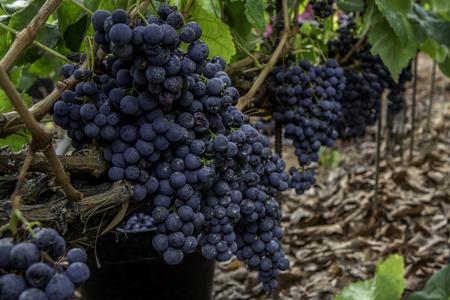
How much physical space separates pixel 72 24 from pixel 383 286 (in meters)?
1.25

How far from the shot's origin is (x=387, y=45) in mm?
1344

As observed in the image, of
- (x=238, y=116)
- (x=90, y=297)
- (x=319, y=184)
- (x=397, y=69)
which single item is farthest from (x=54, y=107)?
(x=319, y=184)

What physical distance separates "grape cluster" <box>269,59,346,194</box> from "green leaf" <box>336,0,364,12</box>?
248mm

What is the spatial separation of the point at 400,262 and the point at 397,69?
656 mm

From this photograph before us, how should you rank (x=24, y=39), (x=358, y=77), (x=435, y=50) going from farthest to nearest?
(x=435, y=50), (x=358, y=77), (x=24, y=39)

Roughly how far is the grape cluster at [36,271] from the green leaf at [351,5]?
1.19m

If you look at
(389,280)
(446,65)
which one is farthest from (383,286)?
(446,65)

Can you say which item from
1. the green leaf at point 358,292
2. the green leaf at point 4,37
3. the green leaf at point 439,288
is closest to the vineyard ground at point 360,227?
the green leaf at point 358,292

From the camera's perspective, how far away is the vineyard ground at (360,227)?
6.42ft

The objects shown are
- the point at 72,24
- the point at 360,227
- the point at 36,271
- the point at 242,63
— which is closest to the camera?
the point at 36,271

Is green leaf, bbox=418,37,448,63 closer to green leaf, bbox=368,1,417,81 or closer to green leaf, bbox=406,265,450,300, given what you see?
green leaf, bbox=368,1,417,81

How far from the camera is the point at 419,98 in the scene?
178 inches

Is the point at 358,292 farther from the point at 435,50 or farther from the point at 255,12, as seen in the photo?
the point at 435,50

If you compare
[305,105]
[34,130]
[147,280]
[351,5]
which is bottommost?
[147,280]
